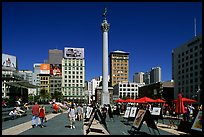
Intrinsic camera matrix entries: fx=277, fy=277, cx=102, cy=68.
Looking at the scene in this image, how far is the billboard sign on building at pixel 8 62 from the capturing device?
99.5 m

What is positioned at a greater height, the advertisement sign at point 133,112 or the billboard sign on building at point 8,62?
the billboard sign on building at point 8,62

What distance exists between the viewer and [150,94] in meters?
149

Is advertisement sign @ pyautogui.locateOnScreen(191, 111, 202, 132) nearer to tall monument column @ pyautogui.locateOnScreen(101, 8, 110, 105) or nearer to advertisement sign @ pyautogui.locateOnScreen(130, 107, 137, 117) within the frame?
advertisement sign @ pyautogui.locateOnScreen(130, 107, 137, 117)

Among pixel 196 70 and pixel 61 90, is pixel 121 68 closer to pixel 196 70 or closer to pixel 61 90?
pixel 61 90

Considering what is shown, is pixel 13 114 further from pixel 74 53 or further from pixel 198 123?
pixel 74 53

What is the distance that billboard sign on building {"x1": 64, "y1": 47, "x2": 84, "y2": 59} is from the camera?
160 metres

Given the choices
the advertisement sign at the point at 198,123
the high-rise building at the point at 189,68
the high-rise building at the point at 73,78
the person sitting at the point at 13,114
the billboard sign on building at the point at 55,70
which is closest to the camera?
the advertisement sign at the point at 198,123

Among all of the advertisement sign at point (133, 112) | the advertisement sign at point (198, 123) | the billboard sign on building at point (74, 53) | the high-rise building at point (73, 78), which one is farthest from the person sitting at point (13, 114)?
the billboard sign on building at point (74, 53)

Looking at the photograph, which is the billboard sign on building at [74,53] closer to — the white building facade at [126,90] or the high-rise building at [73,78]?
the high-rise building at [73,78]

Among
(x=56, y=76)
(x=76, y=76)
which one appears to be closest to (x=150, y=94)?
(x=76, y=76)

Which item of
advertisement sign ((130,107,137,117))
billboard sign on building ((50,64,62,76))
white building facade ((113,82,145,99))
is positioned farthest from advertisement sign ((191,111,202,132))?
billboard sign on building ((50,64,62,76))

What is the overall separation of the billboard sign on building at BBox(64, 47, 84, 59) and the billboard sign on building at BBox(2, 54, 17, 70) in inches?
2224

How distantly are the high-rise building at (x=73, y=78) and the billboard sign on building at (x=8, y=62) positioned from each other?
5438 centimetres

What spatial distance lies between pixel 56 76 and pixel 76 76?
14.9 metres
